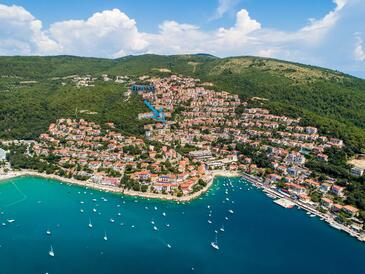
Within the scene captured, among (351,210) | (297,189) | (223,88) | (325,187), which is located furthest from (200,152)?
(223,88)

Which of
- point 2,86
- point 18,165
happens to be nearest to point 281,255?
point 18,165

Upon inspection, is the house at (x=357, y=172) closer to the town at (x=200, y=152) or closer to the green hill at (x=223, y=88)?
the town at (x=200, y=152)

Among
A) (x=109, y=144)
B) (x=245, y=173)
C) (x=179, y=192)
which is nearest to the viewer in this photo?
(x=179, y=192)

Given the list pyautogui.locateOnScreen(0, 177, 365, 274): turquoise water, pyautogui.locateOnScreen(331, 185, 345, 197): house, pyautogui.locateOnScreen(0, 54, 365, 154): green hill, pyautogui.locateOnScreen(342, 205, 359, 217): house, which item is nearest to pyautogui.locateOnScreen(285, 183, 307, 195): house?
pyautogui.locateOnScreen(331, 185, 345, 197): house

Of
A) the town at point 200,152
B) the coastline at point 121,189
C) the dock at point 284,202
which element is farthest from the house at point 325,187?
the coastline at point 121,189

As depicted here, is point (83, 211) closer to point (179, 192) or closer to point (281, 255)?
point (179, 192)

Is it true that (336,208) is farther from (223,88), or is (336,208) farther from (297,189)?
(223,88)
